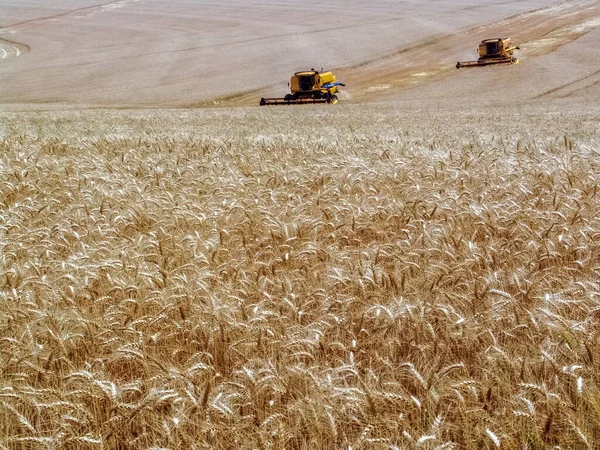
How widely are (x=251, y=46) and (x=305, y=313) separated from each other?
7024cm

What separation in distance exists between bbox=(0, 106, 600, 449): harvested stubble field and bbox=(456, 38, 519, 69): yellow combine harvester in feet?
150

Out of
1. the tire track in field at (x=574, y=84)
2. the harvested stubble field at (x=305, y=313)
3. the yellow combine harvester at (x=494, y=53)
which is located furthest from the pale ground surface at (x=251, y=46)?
the harvested stubble field at (x=305, y=313)

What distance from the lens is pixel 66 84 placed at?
169 feet

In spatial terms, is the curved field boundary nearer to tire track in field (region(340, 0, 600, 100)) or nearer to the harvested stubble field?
tire track in field (region(340, 0, 600, 100))

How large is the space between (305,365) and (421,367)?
52cm

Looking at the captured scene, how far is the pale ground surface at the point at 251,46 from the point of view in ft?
152

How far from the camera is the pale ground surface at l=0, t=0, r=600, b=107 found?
46.4 m

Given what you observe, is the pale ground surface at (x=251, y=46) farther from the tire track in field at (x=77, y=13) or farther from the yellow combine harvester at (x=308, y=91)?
the yellow combine harvester at (x=308, y=91)

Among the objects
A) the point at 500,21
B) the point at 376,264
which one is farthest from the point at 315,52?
the point at 376,264

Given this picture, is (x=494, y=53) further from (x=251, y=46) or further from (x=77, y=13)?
(x=77, y=13)

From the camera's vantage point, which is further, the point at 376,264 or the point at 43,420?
the point at 376,264

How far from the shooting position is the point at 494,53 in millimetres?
49906

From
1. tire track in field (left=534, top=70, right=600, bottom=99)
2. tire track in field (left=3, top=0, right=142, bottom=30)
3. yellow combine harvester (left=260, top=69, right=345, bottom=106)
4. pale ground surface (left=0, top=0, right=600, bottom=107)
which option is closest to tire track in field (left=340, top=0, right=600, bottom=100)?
pale ground surface (left=0, top=0, right=600, bottom=107)

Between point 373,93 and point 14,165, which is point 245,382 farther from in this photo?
point 373,93
